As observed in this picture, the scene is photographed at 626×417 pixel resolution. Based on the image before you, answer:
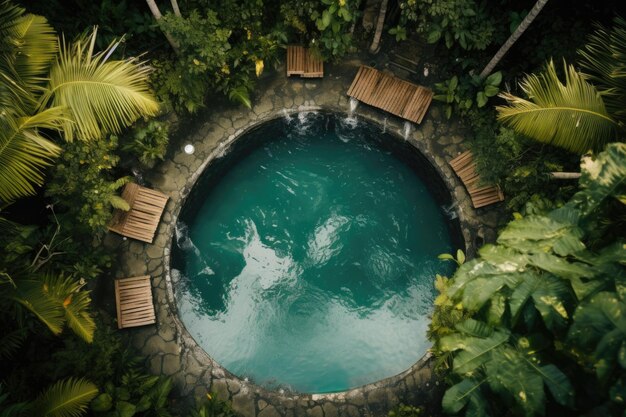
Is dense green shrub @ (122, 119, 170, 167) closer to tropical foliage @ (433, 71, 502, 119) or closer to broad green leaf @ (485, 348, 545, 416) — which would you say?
tropical foliage @ (433, 71, 502, 119)

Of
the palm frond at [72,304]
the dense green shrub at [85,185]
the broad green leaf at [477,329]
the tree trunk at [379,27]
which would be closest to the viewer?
the broad green leaf at [477,329]

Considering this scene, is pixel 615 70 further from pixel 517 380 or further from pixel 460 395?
pixel 460 395

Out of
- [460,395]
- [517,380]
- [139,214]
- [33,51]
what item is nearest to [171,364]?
[139,214]

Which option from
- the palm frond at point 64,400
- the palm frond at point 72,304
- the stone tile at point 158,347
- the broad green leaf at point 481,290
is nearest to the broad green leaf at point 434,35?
the broad green leaf at point 481,290

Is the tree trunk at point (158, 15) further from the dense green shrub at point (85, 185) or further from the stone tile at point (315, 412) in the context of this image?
the stone tile at point (315, 412)

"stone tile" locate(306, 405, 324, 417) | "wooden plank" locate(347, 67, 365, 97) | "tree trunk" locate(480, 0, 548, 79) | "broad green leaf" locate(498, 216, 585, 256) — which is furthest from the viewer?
"wooden plank" locate(347, 67, 365, 97)

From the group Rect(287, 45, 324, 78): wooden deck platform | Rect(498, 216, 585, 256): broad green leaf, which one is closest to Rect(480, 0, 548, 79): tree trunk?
Rect(287, 45, 324, 78): wooden deck platform

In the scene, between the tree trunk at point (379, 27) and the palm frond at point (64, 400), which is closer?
the palm frond at point (64, 400)
